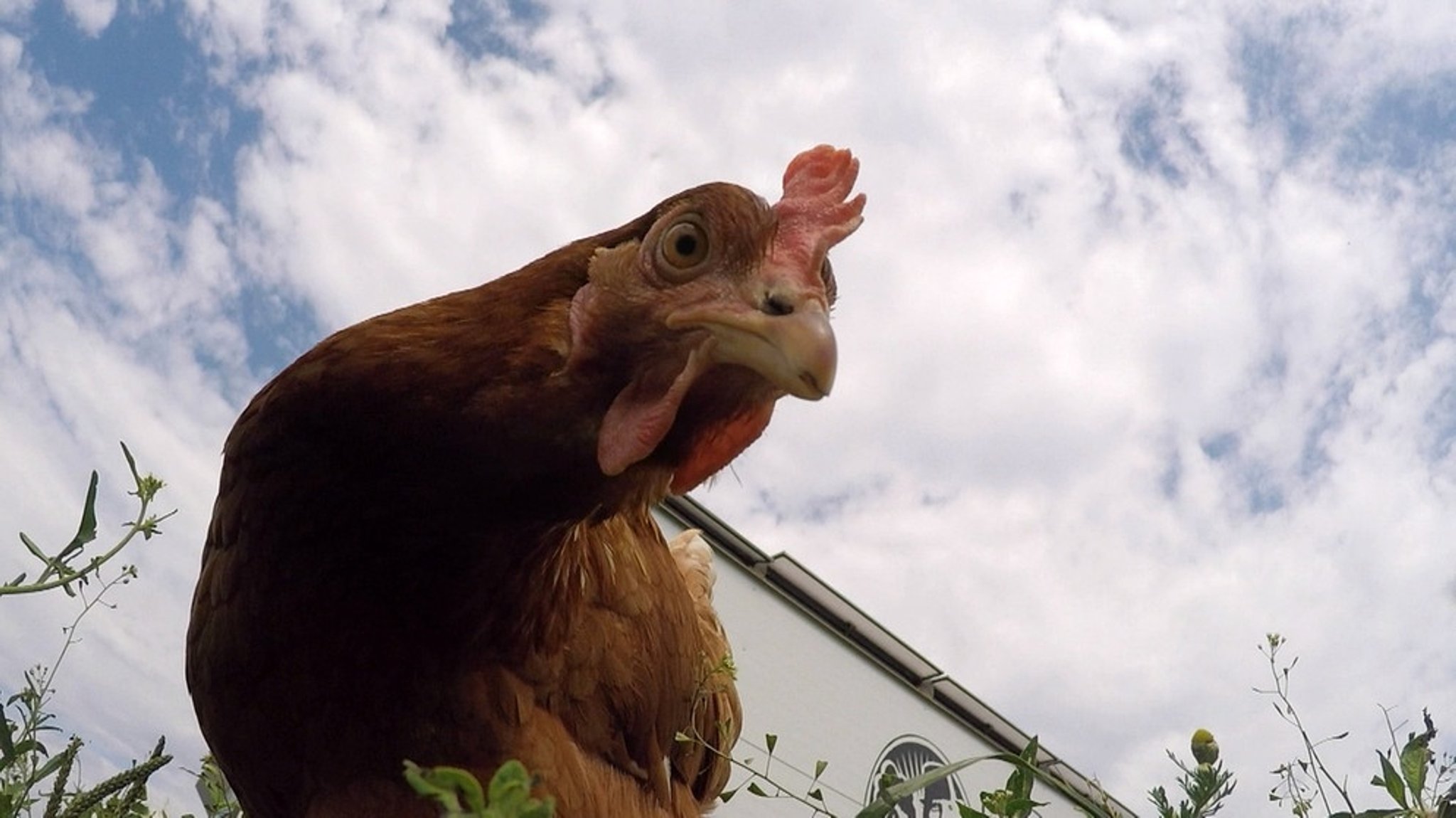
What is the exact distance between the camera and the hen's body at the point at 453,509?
3.36ft

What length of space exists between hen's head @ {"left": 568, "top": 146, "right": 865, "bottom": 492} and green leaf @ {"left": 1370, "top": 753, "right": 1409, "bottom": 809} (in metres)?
0.50

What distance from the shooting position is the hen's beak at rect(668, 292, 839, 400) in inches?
34.9

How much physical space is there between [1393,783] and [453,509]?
865 millimetres

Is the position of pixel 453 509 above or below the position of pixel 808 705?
below

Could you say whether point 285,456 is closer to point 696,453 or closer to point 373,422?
point 373,422

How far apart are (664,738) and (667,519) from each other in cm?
353

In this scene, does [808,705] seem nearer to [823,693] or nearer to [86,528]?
[823,693]

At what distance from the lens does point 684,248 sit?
1050 mm

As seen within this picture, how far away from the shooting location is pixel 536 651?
4.14 ft

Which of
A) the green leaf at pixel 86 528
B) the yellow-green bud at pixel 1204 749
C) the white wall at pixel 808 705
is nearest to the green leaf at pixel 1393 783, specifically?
the yellow-green bud at pixel 1204 749

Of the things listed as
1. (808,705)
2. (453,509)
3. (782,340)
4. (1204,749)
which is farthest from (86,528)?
(808,705)

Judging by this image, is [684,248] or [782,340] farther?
[684,248]

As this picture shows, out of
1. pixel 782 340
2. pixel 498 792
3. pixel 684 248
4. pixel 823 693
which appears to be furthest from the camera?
pixel 823 693

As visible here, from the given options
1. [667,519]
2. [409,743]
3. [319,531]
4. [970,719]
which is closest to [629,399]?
[319,531]
